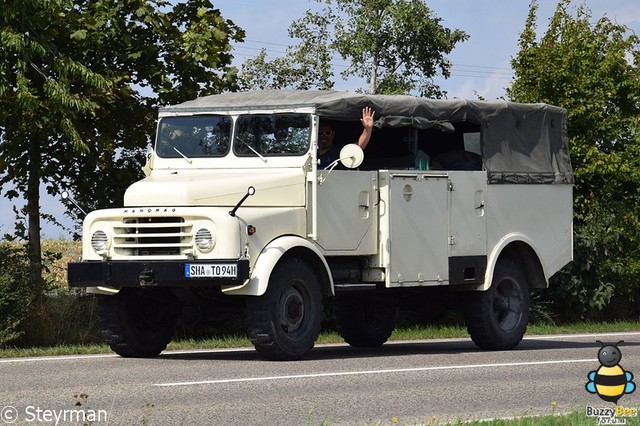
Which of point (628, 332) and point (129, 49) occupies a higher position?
point (129, 49)

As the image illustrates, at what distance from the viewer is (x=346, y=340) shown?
61.6 feet

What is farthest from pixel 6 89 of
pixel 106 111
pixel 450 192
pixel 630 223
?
pixel 630 223

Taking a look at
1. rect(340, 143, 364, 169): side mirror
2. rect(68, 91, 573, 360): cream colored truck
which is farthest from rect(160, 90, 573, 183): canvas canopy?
rect(340, 143, 364, 169): side mirror

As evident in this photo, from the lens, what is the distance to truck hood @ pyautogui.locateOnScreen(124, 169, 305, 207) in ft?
48.9

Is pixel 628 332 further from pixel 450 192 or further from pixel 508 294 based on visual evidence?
pixel 450 192

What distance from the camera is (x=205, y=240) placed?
14.4m

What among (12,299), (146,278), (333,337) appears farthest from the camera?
(333,337)

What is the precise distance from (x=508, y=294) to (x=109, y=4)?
283 inches

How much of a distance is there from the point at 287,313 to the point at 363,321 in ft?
13.0

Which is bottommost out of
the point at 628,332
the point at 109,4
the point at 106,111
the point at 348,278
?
the point at 628,332

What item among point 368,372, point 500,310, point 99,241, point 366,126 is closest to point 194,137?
point 366,126

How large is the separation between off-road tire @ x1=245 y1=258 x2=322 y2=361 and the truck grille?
3.05ft

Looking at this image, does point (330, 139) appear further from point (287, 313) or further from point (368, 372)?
point (368, 372)

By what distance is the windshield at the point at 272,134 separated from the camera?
1584cm
